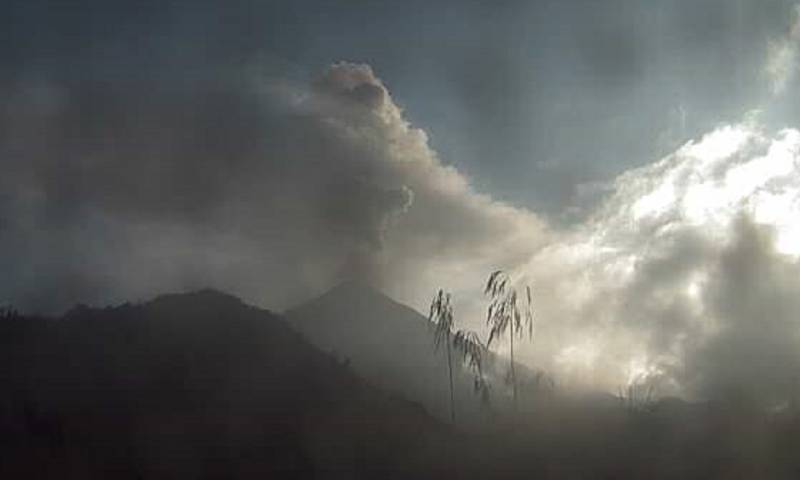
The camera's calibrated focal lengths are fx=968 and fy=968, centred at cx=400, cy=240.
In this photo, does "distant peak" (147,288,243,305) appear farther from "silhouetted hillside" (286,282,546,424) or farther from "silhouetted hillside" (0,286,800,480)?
"silhouetted hillside" (286,282,546,424)

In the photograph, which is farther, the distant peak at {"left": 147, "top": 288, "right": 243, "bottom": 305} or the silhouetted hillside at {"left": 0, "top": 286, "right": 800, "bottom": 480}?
the distant peak at {"left": 147, "top": 288, "right": 243, "bottom": 305}

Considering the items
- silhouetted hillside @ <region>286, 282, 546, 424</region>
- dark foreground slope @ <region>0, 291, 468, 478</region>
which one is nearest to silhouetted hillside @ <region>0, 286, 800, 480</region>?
dark foreground slope @ <region>0, 291, 468, 478</region>

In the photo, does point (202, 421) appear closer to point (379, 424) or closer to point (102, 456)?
point (102, 456)

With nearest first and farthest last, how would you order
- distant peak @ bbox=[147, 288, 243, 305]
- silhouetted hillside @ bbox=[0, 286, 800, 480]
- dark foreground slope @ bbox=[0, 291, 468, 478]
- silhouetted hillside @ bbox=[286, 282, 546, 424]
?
1. dark foreground slope @ bbox=[0, 291, 468, 478]
2. silhouetted hillside @ bbox=[0, 286, 800, 480]
3. distant peak @ bbox=[147, 288, 243, 305]
4. silhouetted hillside @ bbox=[286, 282, 546, 424]

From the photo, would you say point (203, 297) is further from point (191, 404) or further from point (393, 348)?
point (393, 348)

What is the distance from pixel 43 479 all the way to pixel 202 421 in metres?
13.3

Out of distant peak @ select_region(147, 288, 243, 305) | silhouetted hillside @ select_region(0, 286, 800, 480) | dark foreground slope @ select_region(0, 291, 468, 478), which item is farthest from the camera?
distant peak @ select_region(147, 288, 243, 305)

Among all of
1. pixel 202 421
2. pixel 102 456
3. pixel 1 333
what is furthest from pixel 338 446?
pixel 1 333

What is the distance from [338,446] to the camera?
65.1 metres

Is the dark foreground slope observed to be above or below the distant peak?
below

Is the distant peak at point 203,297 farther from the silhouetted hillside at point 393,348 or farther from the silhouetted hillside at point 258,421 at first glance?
the silhouetted hillside at point 393,348

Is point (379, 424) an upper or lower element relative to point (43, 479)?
upper

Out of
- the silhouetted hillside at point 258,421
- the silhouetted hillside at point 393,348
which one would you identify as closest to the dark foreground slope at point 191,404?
the silhouetted hillside at point 258,421

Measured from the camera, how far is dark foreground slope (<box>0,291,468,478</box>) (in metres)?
60.1
